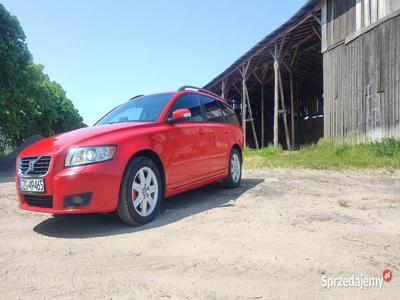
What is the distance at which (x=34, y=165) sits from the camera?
145 inches

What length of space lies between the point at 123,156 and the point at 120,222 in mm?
848

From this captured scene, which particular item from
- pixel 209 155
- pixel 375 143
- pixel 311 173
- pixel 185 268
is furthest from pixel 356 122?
pixel 185 268

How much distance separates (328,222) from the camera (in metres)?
3.62

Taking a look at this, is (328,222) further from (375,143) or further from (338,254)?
(375,143)

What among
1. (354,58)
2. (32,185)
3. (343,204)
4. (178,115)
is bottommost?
(343,204)

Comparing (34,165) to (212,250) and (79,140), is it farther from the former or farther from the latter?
(212,250)

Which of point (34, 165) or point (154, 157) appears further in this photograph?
point (154, 157)

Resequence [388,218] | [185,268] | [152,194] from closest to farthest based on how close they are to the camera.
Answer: [185,268], [388,218], [152,194]

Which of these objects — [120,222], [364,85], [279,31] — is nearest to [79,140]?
[120,222]

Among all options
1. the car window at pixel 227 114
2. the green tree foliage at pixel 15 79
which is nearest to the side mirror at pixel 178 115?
the car window at pixel 227 114

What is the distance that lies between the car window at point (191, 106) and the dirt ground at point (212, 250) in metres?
1.22

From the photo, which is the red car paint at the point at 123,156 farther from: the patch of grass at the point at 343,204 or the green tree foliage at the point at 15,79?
the green tree foliage at the point at 15,79

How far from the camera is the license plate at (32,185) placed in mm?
3553

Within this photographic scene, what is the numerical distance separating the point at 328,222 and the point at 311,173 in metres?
4.08
